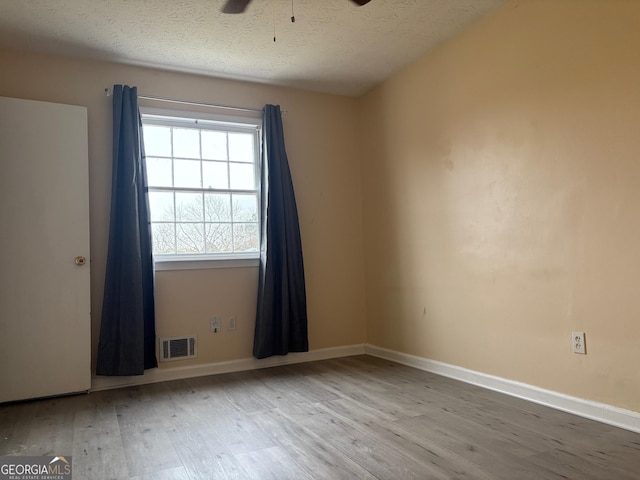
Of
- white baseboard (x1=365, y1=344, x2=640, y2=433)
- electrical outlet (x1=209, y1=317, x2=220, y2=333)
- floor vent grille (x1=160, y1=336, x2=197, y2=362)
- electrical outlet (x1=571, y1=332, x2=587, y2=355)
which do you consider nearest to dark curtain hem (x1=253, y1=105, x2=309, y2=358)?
electrical outlet (x1=209, y1=317, x2=220, y2=333)

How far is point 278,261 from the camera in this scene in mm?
4023

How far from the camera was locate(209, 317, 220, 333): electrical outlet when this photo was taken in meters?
3.89

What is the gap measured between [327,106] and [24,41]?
2460 millimetres

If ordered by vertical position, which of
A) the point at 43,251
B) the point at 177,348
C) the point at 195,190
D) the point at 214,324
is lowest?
the point at 177,348

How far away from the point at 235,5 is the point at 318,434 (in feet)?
6.99

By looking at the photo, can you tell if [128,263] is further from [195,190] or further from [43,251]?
[195,190]

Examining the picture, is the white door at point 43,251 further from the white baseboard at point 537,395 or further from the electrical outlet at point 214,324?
the white baseboard at point 537,395

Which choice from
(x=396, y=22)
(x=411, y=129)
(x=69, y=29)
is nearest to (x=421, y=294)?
(x=411, y=129)

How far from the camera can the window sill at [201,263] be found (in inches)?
147

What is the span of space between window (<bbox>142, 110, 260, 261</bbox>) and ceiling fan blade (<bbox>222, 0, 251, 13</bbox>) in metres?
1.79

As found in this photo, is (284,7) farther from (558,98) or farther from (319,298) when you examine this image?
(319,298)
